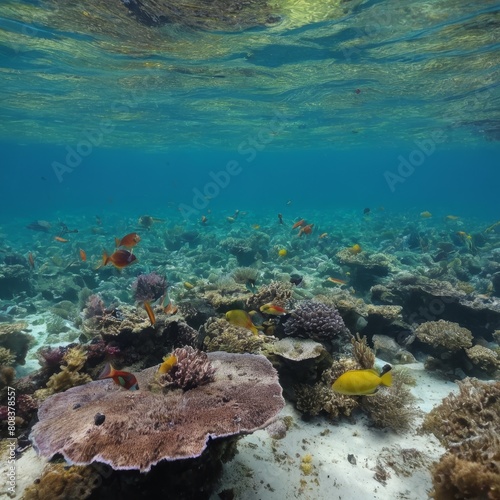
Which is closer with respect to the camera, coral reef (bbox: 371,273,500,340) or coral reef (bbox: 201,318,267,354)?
coral reef (bbox: 201,318,267,354)

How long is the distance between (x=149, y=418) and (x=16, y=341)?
238 inches

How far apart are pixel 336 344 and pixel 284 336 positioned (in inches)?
40.6

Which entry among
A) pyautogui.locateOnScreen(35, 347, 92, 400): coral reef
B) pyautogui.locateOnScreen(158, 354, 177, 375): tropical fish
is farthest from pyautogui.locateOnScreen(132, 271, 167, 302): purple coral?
pyautogui.locateOnScreen(158, 354, 177, 375): tropical fish

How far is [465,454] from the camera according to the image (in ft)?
11.2

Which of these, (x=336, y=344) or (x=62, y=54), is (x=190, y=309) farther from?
(x=62, y=54)

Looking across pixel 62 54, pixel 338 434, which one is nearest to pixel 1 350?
pixel 338 434

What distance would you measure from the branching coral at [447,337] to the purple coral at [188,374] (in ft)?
17.1

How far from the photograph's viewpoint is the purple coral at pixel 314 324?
5867 mm

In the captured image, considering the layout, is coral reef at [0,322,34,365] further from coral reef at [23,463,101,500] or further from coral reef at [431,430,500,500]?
coral reef at [431,430,500,500]

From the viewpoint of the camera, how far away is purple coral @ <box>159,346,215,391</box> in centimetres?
389

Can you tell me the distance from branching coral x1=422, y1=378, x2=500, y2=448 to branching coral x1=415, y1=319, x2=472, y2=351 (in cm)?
236

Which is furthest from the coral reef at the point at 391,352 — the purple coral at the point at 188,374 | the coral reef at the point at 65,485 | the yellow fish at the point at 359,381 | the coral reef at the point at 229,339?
the coral reef at the point at 65,485

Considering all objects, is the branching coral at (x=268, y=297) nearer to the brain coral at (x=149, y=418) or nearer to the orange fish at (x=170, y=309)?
the orange fish at (x=170, y=309)

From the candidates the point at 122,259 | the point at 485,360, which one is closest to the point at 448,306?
the point at 485,360
